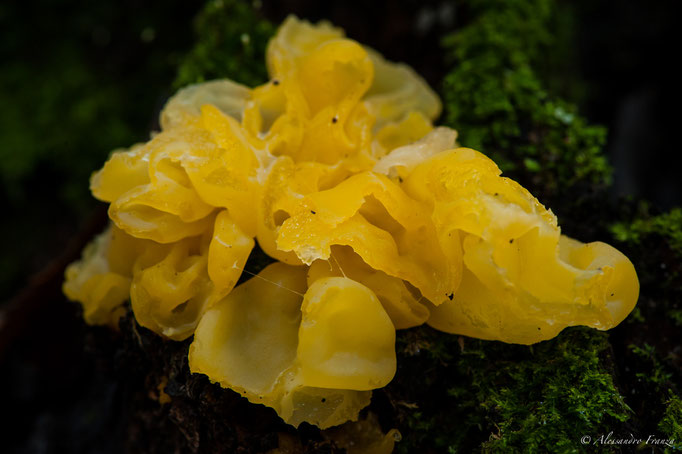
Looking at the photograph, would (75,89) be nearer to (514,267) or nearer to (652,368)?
(514,267)

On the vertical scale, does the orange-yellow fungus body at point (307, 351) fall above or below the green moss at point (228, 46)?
below

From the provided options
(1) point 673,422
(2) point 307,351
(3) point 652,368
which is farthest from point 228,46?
(1) point 673,422

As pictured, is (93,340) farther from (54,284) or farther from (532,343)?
(532,343)

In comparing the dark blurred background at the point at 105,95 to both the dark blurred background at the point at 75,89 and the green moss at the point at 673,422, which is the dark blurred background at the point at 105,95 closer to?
the dark blurred background at the point at 75,89

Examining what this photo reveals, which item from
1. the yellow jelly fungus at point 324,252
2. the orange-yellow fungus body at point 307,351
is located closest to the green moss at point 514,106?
the yellow jelly fungus at point 324,252

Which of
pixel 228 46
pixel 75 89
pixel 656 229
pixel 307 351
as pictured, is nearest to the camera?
pixel 307 351

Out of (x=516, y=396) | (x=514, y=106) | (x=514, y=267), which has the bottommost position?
(x=516, y=396)

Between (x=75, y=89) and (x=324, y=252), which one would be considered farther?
(x=75, y=89)
